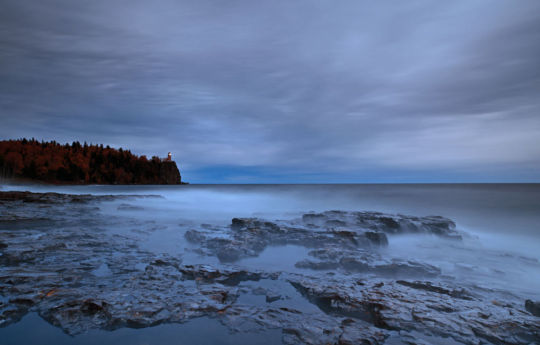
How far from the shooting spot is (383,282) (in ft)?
15.5

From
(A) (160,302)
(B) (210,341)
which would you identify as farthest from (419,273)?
(A) (160,302)

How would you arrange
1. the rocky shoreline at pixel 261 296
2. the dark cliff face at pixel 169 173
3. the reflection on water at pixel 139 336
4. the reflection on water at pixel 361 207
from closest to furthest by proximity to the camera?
the reflection on water at pixel 139 336, the rocky shoreline at pixel 261 296, the reflection on water at pixel 361 207, the dark cliff face at pixel 169 173

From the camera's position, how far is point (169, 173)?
124938 millimetres

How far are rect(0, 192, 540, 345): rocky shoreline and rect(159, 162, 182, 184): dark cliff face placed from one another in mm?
123317

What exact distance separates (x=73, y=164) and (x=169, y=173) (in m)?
45.0

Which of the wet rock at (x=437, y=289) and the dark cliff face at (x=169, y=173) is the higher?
the dark cliff face at (x=169, y=173)

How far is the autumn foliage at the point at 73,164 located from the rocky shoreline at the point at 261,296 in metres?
93.4

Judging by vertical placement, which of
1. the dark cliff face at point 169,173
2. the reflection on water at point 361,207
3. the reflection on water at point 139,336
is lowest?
the reflection on water at point 361,207

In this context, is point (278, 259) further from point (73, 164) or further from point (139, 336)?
point (73, 164)

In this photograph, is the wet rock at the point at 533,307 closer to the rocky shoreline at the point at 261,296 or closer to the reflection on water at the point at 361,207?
the rocky shoreline at the point at 261,296

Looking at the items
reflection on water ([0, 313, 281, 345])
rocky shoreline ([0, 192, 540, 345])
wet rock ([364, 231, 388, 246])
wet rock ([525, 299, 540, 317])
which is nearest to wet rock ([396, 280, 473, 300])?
rocky shoreline ([0, 192, 540, 345])

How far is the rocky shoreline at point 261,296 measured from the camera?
10.4 feet

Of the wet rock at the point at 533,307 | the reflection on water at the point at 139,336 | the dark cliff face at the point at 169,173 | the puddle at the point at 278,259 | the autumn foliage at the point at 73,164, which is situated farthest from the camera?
the dark cliff face at the point at 169,173

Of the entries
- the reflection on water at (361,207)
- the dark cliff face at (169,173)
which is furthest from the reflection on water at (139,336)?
the dark cliff face at (169,173)
